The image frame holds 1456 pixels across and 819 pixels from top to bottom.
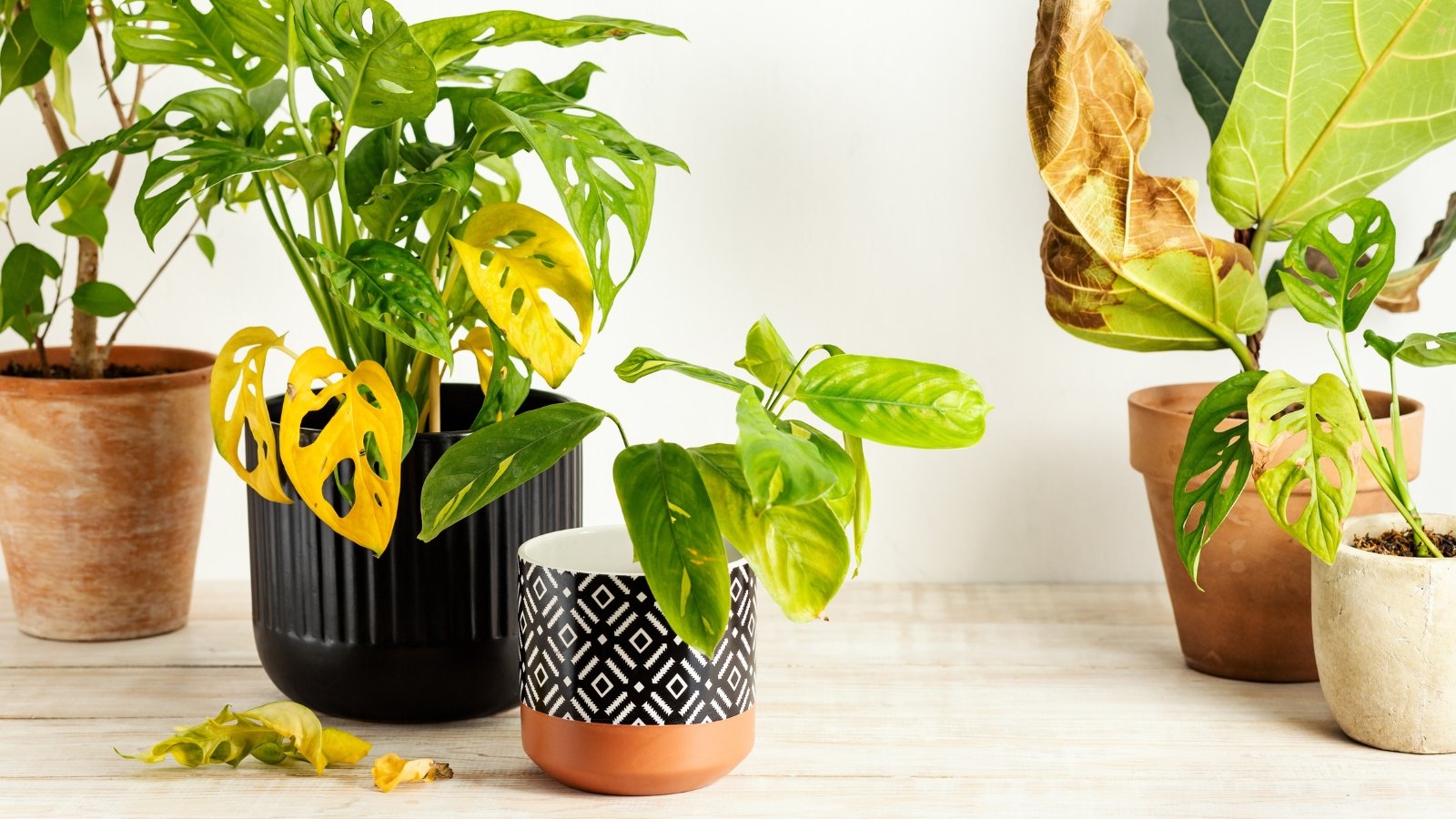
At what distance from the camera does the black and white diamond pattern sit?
84 cm

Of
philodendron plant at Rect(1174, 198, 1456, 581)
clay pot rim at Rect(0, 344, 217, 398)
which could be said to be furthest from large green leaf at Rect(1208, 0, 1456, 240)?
clay pot rim at Rect(0, 344, 217, 398)

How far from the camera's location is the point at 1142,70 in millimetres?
1173

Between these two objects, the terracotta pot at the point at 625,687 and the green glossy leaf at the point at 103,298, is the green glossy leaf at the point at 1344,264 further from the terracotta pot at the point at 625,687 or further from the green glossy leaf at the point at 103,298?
the green glossy leaf at the point at 103,298

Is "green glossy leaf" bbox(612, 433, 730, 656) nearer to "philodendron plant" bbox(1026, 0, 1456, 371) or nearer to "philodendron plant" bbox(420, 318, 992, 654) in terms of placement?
"philodendron plant" bbox(420, 318, 992, 654)

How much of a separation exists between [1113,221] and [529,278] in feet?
1.47

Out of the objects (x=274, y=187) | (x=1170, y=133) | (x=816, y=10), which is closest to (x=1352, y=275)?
(x=1170, y=133)

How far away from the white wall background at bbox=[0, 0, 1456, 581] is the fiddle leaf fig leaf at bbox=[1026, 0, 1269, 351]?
0.27 meters

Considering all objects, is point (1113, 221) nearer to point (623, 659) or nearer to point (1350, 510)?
point (1350, 510)

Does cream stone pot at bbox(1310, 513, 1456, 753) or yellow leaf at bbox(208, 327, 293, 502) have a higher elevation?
yellow leaf at bbox(208, 327, 293, 502)

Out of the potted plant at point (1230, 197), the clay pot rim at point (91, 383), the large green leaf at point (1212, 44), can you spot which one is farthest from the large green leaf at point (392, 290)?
the large green leaf at point (1212, 44)

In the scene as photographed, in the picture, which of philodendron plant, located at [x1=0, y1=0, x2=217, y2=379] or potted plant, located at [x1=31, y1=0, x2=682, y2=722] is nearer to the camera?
potted plant, located at [x1=31, y1=0, x2=682, y2=722]

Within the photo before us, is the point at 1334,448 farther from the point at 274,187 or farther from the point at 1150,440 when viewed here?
the point at 274,187

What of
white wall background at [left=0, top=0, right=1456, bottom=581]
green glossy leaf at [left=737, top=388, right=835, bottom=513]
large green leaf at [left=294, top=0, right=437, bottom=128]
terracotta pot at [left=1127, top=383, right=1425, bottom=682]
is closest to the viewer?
green glossy leaf at [left=737, top=388, right=835, bottom=513]

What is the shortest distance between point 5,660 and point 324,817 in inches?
18.8
